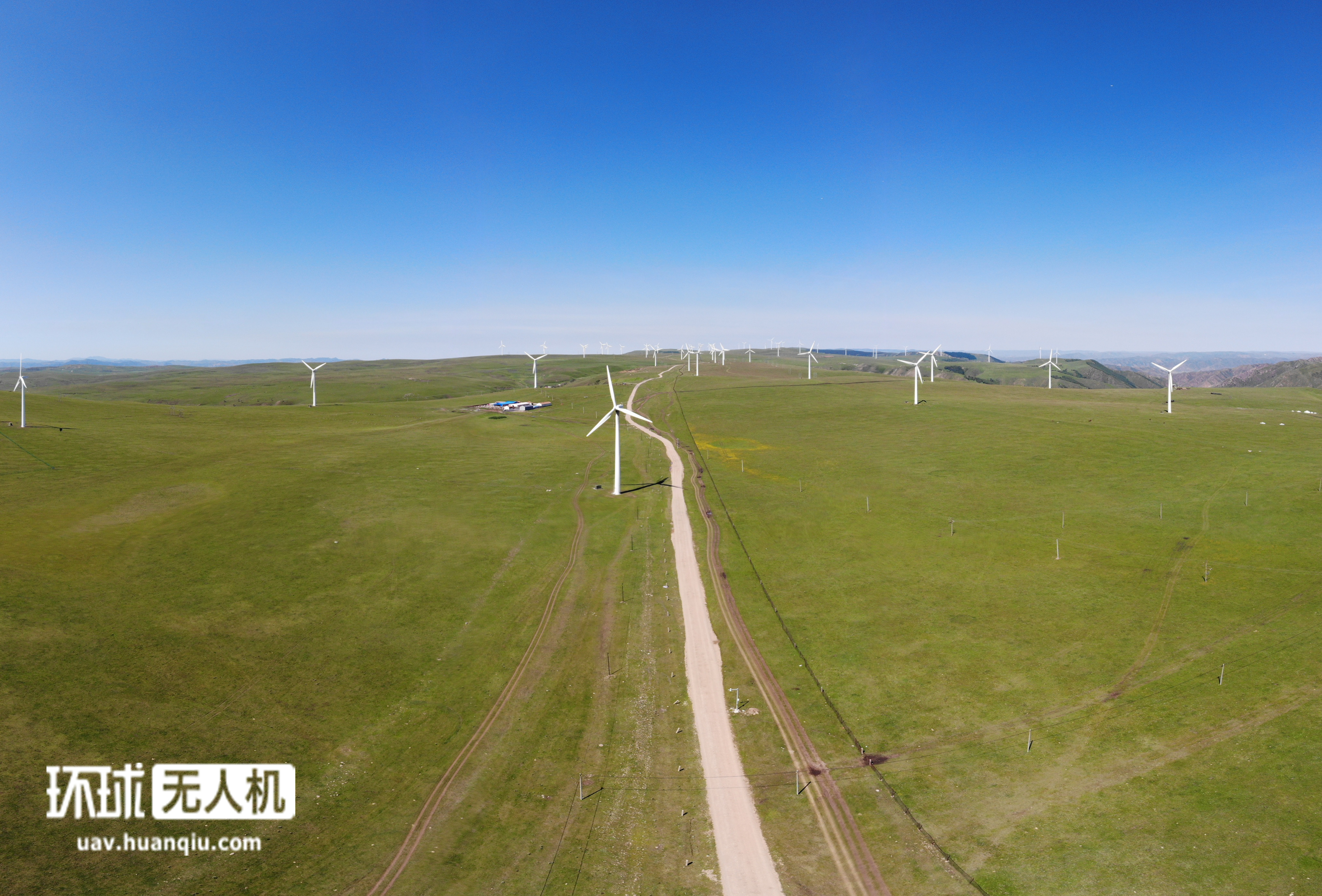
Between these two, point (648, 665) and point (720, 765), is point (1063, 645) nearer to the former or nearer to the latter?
point (720, 765)

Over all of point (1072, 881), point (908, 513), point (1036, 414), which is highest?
point (1036, 414)

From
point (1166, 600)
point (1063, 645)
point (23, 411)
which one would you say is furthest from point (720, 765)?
point (23, 411)

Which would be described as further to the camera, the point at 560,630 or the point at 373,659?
the point at 560,630

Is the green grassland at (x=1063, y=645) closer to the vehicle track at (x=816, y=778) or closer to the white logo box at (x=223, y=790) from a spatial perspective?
the vehicle track at (x=816, y=778)

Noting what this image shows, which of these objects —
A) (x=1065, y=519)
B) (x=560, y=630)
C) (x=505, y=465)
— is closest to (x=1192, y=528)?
(x=1065, y=519)

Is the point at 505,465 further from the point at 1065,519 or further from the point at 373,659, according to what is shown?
the point at 1065,519

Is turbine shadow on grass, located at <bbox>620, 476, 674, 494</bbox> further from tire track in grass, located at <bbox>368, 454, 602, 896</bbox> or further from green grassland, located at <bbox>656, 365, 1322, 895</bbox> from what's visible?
tire track in grass, located at <bbox>368, 454, 602, 896</bbox>
